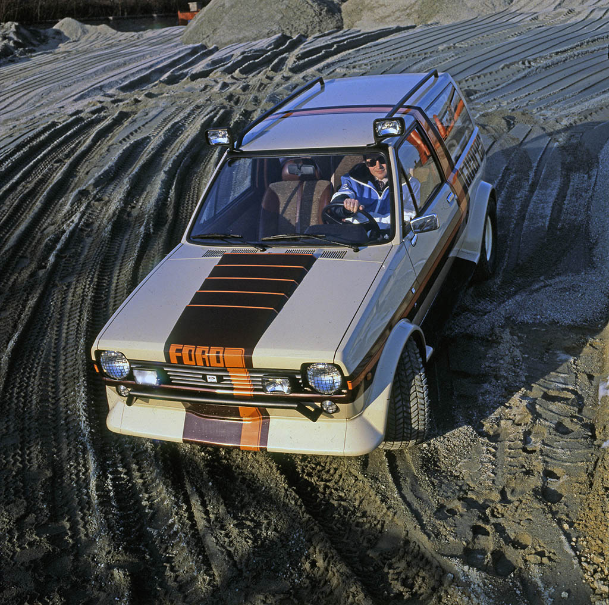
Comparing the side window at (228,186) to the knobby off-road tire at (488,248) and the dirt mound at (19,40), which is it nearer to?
the knobby off-road tire at (488,248)

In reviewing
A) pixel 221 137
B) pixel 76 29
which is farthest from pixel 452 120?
pixel 76 29

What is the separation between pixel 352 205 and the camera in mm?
4500

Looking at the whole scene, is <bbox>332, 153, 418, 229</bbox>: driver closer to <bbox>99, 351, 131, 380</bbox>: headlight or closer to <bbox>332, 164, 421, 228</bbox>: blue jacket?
<bbox>332, 164, 421, 228</bbox>: blue jacket

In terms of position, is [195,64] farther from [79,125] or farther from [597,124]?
[597,124]

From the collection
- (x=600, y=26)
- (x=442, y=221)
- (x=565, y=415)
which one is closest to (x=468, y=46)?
(x=600, y=26)

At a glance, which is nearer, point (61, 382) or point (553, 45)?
point (61, 382)

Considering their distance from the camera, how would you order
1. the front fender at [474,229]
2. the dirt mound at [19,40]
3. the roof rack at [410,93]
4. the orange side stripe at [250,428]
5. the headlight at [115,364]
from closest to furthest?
the orange side stripe at [250,428] → the headlight at [115,364] → the roof rack at [410,93] → the front fender at [474,229] → the dirt mound at [19,40]

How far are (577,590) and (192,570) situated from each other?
1799 mm

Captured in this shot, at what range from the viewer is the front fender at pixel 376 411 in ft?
11.3

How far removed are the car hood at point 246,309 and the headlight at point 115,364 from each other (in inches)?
2.0

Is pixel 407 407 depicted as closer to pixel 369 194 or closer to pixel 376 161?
pixel 369 194

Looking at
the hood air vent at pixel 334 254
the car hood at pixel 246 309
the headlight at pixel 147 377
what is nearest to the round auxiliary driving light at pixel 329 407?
the car hood at pixel 246 309

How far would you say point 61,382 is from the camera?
4.94 m

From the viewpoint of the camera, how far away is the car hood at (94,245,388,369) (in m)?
3.44
